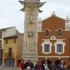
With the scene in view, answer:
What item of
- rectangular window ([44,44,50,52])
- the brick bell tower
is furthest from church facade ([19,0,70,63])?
the brick bell tower

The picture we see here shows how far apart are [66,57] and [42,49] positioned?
126 inches

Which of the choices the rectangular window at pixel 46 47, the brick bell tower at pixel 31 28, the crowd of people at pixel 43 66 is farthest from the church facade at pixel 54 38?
the crowd of people at pixel 43 66

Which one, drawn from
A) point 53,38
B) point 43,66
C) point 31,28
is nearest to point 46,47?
point 53,38

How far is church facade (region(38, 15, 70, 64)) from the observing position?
54469mm

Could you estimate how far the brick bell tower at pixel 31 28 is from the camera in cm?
2942

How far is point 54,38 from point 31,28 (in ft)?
84.2

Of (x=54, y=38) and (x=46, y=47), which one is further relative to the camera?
(x=54, y=38)

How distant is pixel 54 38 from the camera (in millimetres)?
55312

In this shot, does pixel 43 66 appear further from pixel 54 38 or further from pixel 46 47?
pixel 54 38

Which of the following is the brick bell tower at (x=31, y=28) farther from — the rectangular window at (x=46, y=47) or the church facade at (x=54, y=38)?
the rectangular window at (x=46, y=47)

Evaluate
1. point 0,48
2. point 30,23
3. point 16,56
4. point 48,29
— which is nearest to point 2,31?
point 0,48

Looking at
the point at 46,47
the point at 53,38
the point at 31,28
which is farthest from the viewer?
the point at 53,38

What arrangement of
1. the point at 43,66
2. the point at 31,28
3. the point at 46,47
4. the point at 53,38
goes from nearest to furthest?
the point at 43,66, the point at 31,28, the point at 46,47, the point at 53,38

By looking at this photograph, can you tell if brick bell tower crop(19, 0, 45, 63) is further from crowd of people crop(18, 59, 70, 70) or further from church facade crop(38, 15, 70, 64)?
church facade crop(38, 15, 70, 64)
